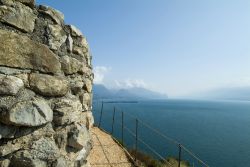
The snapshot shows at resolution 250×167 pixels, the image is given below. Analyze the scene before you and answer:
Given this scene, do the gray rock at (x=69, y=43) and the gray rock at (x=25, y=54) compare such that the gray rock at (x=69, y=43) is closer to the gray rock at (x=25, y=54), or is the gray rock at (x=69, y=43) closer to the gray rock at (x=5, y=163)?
the gray rock at (x=25, y=54)

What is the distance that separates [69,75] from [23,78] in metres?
0.84

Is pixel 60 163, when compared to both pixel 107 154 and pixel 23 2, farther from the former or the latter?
pixel 107 154


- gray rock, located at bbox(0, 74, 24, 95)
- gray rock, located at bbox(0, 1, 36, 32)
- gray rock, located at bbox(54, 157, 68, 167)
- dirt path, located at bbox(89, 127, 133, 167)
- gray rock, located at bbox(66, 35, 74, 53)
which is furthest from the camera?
dirt path, located at bbox(89, 127, 133, 167)

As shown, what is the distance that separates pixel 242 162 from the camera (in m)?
29.3

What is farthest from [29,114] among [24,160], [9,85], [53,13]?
[53,13]

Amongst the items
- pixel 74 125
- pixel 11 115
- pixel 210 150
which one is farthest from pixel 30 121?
pixel 210 150

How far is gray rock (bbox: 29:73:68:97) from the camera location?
111 inches

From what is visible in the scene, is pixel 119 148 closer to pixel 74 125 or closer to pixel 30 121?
pixel 74 125

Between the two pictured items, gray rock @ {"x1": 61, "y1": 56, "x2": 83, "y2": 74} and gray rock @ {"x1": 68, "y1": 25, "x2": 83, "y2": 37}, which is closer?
gray rock @ {"x1": 61, "y1": 56, "x2": 83, "y2": 74}

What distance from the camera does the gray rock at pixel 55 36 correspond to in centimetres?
310

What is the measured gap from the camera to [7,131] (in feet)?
8.42

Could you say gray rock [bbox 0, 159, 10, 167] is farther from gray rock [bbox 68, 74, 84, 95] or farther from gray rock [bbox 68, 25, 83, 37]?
gray rock [bbox 68, 25, 83, 37]

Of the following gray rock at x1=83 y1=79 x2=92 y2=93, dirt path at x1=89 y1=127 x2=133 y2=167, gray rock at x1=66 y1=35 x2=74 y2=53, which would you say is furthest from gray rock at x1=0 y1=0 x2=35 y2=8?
dirt path at x1=89 y1=127 x2=133 y2=167

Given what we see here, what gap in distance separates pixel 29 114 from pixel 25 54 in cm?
68
